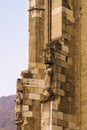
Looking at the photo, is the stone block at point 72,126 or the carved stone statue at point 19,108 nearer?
the stone block at point 72,126

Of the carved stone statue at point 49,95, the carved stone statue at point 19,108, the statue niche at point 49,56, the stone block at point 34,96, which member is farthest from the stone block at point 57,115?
the stone block at point 34,96

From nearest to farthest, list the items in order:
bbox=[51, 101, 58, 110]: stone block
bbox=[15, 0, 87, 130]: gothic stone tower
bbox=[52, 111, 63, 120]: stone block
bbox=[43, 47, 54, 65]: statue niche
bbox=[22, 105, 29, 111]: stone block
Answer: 1. bbox=[52, 111, 63, 120]: stone block
2. bbox=[51, 101, 58, 110]: stone block
3. bbox=[15, 0, 87, 130]: gothic stone tower
4. bbox=[43, 47, 54, 65]: statue niche
5. bbox=[22, 105, 29, 111]: stone block

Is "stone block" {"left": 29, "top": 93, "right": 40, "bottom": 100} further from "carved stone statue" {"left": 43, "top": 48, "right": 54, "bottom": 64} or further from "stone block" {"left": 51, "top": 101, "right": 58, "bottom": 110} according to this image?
"stone block" {"left": 51, "top": 101, "right": 58, "bottom": 110}

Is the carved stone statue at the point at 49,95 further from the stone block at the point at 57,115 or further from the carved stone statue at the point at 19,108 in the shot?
the carved stone statue at the point at 19,108

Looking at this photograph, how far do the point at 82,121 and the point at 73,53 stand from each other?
82.1 inches

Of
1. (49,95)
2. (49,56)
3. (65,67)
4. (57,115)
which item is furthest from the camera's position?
(65,67)

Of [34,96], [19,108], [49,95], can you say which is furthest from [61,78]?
[19,108]

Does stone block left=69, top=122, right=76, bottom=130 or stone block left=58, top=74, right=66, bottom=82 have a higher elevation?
stone block left=58, top=74, right=66, bottom=82

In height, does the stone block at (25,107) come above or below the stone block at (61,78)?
below

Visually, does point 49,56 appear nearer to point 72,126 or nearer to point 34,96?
point 72,126

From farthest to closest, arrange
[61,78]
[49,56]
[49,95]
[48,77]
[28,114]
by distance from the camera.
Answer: [28,114] < [61,78] < [49,56] < [48,77] < [49,95]

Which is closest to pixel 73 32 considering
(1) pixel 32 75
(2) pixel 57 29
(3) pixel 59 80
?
(2) pixel 57 29

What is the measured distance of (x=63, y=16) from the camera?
17.5 m

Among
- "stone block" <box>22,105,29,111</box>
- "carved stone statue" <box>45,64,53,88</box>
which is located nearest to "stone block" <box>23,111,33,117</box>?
"stone block" <box>22,105,29,111</box>
